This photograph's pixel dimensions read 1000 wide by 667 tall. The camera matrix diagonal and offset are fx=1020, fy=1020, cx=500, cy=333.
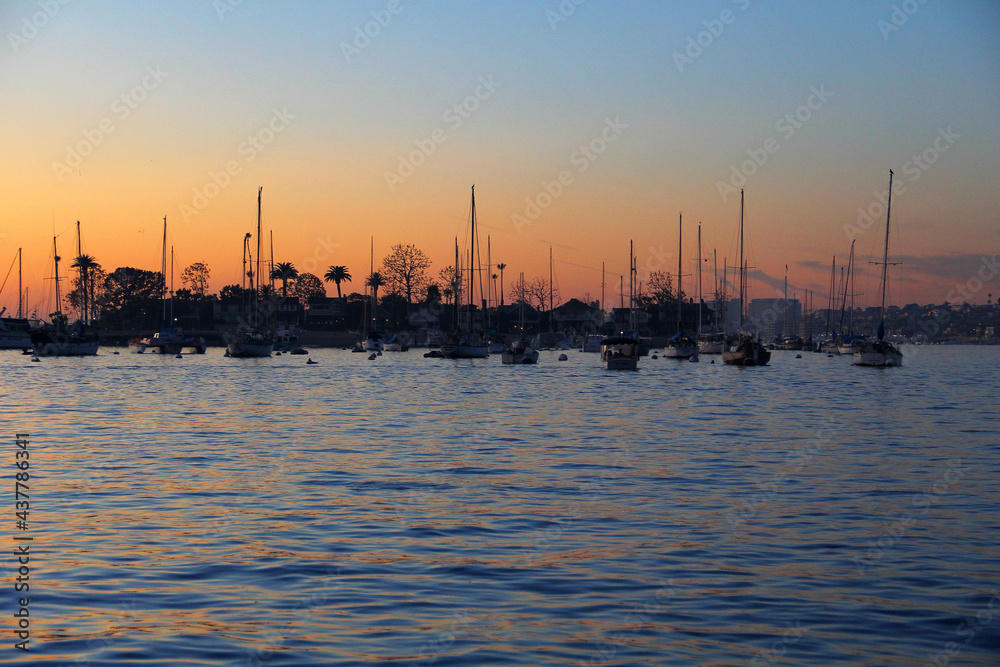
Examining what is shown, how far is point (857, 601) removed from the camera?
39.3 ft

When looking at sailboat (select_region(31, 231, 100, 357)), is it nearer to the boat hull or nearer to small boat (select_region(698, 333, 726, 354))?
the boat hull

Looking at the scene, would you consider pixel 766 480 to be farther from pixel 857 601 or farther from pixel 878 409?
pixel 878 409

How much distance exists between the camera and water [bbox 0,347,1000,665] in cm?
1034

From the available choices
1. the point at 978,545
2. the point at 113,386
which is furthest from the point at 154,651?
the point at 113,386

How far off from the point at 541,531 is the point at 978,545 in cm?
659

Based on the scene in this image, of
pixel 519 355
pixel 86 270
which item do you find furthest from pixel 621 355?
pixel 86 270

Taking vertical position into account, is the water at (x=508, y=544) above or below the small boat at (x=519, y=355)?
below

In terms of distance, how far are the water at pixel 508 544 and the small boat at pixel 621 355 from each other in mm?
53304

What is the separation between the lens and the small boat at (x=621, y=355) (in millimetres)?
89125

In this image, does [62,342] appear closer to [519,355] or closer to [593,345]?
[519,355]

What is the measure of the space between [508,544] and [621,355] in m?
76.1

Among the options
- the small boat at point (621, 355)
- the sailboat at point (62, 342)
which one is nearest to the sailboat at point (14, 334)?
the sailboat at point (62, 342)

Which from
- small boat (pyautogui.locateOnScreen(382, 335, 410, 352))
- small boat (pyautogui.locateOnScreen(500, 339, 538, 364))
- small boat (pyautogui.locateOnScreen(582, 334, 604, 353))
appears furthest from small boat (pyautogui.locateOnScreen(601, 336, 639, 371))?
small boat (pyautogui.locateOnScreen(382, 335, 410, 352))

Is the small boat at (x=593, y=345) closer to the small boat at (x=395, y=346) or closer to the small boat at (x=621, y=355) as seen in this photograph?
the small boat at (x=395, y=346)
